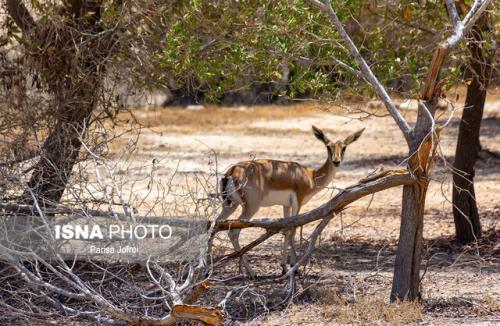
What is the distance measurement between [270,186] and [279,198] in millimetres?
175

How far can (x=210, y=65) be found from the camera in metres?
8.71

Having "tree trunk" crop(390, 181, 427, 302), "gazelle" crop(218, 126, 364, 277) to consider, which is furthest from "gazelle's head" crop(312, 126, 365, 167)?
"tree trunk" crop(390, 181, 427, 302)

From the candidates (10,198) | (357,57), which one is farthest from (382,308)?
(10,198)

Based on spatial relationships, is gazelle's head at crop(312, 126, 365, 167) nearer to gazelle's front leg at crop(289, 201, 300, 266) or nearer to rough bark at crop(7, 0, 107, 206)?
gazelle's front leg at crop(289, 201, 300, 266)

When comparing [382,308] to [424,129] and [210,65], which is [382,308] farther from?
[210,65]

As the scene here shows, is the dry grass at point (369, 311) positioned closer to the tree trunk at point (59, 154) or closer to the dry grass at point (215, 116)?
the tree trunk at point (59, 154)

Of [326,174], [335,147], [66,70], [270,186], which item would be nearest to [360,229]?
[326,174]

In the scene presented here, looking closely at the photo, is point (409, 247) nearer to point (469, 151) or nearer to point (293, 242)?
point (293, 242)

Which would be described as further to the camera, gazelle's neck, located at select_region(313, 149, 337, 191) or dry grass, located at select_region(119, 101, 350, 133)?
dry grass, located at select_region(119, 101, 350, 133)

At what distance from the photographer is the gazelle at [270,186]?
9172mm

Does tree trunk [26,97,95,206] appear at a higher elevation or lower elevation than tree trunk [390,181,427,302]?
higher

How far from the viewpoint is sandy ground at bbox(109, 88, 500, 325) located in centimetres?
780

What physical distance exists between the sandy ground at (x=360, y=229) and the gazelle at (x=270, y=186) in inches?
8.3

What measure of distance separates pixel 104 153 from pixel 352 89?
7.26ft
